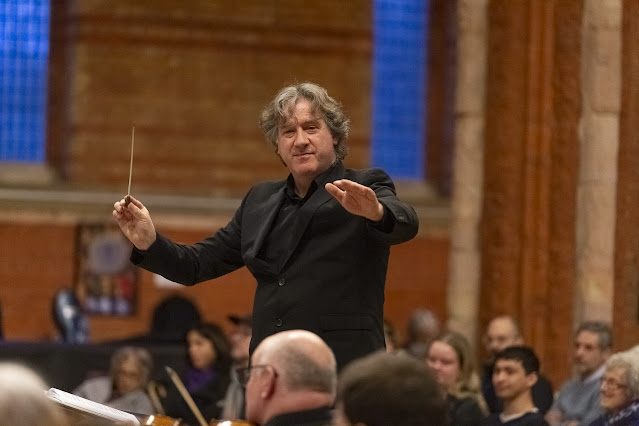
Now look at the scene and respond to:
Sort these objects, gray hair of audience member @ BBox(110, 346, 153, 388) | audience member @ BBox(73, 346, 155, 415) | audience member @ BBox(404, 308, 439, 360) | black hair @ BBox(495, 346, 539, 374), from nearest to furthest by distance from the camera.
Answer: black hair @ BBox(495, 346, 539, 374), audience member @ BBox(73, 346, 155, 415), gray hair of audience member @ BBox(110, 346, 153, 388), audience member @ BBox(404, 308, 439, 360)

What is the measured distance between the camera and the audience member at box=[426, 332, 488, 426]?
6.81 metres

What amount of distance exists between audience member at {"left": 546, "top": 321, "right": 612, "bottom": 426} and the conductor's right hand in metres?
3.83

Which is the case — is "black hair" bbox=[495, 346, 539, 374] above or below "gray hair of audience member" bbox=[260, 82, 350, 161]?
below

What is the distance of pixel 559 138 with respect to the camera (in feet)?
27.8

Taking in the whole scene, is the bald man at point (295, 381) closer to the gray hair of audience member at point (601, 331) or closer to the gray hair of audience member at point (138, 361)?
the gray hair of audience member at point (601, 331)

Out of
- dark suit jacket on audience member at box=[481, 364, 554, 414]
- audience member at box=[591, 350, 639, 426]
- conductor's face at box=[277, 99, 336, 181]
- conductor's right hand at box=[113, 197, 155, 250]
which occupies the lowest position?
dark suit jacket on audience member at box=[481, 364, 554, 414]

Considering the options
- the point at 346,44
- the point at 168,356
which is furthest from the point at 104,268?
the point at 168,356

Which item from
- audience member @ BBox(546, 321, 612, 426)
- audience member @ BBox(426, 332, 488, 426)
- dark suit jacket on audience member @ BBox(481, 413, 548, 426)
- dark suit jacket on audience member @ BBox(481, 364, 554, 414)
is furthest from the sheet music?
audience member @ BBox(546, 321, 612, 426)

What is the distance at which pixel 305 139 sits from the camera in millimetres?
3713

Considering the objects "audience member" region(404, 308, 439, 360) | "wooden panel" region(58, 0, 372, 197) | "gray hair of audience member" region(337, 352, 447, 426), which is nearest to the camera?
"gray hair of audience member" region(337, 352, 447, 426)

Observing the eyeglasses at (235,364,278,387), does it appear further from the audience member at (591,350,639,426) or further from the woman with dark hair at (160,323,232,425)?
the woman with dark hair at (160,323,232,425)

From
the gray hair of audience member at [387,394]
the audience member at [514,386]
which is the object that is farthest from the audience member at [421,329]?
the gray hair of audience member at [387,394]

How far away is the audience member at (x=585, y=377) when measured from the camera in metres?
7.05

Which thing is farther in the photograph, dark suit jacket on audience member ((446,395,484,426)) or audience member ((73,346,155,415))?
audience member ((73,346,155,415))
